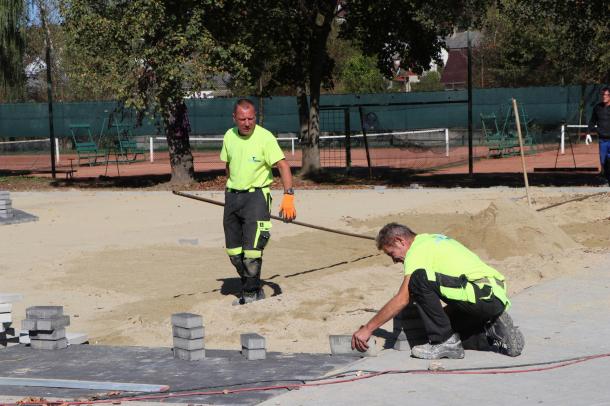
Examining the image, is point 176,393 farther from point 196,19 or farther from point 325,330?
point 196,19

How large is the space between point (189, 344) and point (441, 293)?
1.77 metres

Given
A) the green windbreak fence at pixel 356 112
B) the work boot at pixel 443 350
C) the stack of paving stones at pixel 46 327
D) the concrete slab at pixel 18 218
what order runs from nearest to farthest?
the work boot at pixel 443 350 < the stack of paving stones at pixel 46 327 < the concrete slab at pixel 18 218 < the green windbreak fence at pixel 356 112

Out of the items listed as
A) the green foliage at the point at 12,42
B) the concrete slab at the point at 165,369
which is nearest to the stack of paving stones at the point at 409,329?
the concrete slab at the point at 165,369

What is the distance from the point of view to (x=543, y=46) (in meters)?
50.7

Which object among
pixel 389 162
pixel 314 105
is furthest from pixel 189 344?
pixel 389 162

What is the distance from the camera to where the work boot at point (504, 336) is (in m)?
7.36

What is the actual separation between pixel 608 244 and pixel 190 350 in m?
7.33

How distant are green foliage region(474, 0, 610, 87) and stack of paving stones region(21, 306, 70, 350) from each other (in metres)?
15.6

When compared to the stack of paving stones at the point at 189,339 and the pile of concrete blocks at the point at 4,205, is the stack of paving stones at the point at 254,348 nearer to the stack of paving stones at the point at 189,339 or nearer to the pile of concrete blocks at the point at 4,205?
the stack of paving stones at the point at 189,339

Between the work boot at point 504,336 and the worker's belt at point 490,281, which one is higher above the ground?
the worker's belt at point 490,281

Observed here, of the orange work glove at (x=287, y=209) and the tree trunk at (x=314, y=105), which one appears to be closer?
the orange work glove at (x=287, y=209)

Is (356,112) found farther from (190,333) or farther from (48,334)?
(190,333)

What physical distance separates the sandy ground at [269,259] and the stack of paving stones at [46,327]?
67 centimetres

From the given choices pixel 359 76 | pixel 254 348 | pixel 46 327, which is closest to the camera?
pixel 254 348
